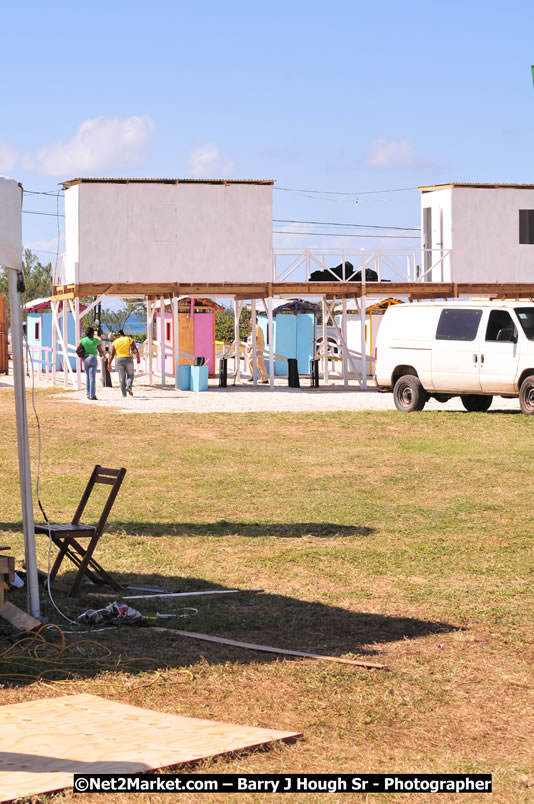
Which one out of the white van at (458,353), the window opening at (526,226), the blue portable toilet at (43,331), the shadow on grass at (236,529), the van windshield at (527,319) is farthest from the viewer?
the blue portable toilet at (43,331)

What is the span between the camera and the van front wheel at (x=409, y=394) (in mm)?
23953

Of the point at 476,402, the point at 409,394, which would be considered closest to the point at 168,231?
the point at 409,394

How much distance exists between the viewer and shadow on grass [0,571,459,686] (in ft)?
22.4

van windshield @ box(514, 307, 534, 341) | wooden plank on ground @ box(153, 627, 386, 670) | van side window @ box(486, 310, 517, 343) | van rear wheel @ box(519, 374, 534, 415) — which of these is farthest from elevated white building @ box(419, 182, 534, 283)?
wooden plank on ground @ box(153, 627, 386, 670)

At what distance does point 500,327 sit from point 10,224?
16.3 metres

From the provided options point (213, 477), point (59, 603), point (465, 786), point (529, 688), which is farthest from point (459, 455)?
point (465, 786)

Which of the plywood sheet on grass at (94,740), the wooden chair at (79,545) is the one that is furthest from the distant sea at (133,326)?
the plywood sheet on grass at (94,740)

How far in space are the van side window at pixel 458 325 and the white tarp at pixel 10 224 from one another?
1617 cm

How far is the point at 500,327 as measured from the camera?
22.5m

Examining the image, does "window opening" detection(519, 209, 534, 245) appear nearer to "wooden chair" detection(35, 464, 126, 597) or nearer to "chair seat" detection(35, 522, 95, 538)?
"wooden chair" detection(35, 464, 126, 597)

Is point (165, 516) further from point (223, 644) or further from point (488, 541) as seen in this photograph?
point (223, 644)

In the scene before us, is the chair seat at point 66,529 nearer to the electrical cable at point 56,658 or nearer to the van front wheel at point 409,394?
the electrical cable at point 56,658

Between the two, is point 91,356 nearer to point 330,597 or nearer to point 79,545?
point 79,545

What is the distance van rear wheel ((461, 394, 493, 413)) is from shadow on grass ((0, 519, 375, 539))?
43.7 ft
